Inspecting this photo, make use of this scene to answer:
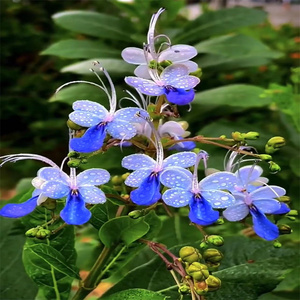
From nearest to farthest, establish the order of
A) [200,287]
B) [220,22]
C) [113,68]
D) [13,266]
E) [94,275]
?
1. [200,287]
2. [94,275]
3. [13,266]
4. [113,68]
5. [220,22]

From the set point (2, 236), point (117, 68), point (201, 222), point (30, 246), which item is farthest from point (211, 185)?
point (117, 68)

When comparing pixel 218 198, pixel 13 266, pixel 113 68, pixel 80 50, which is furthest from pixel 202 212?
pixel 80 50

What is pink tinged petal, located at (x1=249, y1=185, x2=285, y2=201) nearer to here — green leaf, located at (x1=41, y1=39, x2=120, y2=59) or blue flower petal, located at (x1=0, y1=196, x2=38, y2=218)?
blue flower petal, located at (x1=0, y1=196, x2=38, y2=218)

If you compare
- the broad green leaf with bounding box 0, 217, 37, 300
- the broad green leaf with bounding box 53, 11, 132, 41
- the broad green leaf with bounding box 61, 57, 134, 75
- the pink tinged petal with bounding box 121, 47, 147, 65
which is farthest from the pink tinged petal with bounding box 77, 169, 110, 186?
the broad green leaf with bounding box 53, 11, 132, 41

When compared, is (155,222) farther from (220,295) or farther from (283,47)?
(283,47)

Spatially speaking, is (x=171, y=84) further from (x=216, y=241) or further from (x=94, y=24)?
(x=94, y=24)
